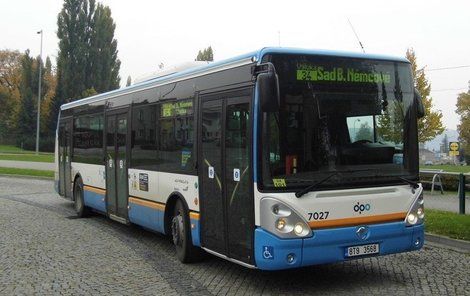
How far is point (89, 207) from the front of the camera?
13414 millimetres

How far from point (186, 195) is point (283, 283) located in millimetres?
1958

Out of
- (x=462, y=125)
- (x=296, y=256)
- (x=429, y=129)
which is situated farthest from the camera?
(x=462, y=125)

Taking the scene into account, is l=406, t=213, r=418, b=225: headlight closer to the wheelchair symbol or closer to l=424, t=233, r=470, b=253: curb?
the wheelchair symbol

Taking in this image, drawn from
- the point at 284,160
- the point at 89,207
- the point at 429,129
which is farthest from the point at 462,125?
the point at 284,160

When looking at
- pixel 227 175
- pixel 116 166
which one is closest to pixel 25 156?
pixel 116 166

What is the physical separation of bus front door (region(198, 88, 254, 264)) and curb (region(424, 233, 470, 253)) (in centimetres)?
419

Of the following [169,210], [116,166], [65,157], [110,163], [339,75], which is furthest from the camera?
[65,157]

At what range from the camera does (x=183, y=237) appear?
27.0ft

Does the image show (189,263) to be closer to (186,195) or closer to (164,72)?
(186,195)

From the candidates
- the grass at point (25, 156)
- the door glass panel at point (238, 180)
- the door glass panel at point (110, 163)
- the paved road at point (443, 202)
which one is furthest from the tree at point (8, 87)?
the door glass panel at point (238, 180)

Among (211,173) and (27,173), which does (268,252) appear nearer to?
(211,173)

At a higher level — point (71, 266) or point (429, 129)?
point (429, 129)

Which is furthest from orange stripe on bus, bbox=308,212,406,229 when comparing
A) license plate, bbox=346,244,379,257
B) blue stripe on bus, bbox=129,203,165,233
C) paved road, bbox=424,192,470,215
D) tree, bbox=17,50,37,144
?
tree, bbox=17,50,37,144

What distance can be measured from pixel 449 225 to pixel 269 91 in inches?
234
